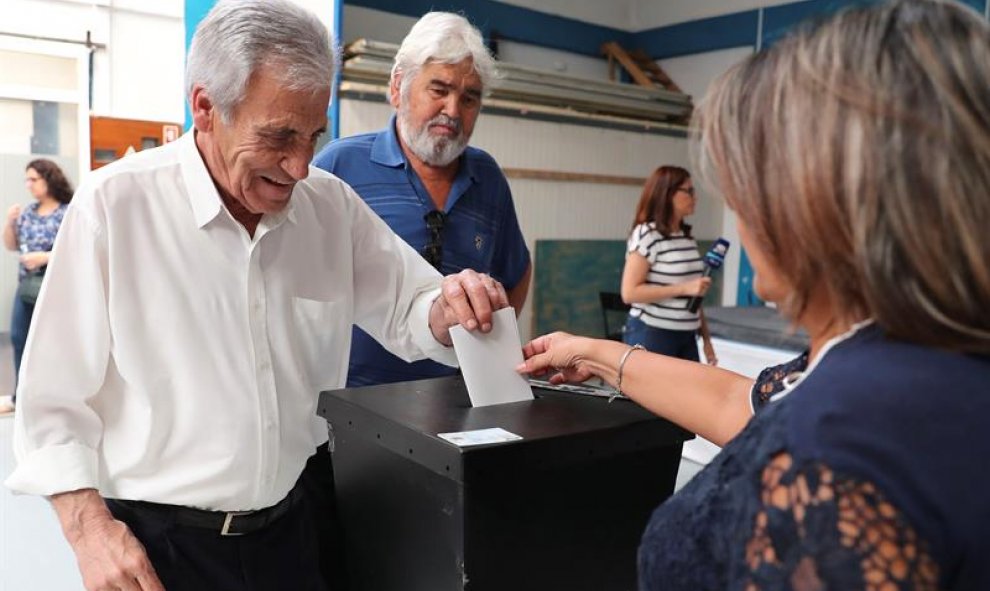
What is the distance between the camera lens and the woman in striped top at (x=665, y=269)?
152 inches

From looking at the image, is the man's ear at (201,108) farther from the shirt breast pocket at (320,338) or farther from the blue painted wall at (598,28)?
the blue painted wall at (598,28)

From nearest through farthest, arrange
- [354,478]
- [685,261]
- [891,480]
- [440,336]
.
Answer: [891,480] → [354,478] → [440,336] → [685,261]

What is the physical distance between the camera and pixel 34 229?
471 cm

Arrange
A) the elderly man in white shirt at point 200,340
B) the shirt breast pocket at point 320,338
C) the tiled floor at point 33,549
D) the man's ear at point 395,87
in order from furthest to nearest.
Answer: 1. the tiled floor at point 33,549
2. the man's ear at point 395,87
3. the shirt breast pocket at point 320,338
4. the elderly man in white shirt at point 200,340

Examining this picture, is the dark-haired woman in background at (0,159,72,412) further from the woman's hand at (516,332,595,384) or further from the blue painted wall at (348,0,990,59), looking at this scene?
the woman's hand at (516,332,595,384)

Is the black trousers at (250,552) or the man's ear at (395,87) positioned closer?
the black trousers at (250,552)

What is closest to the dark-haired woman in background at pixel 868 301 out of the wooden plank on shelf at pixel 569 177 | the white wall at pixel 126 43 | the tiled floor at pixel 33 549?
the tiled floor at pixel 33 549

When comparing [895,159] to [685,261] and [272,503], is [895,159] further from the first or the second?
[685,261]

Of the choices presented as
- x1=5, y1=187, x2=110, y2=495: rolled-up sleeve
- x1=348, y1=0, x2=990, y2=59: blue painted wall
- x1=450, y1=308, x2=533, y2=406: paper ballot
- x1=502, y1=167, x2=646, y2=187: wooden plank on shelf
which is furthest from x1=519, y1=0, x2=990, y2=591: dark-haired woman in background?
x1=348, y1=0, x2=990, y2=59: blue painted wall

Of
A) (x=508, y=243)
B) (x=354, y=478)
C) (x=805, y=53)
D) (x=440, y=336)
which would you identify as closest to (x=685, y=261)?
(x=508, y=243)

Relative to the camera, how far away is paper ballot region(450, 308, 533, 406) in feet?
3.96

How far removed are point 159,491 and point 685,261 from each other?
3073 millimetres

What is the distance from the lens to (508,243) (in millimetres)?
2225

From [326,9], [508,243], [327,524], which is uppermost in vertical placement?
[326,9]
